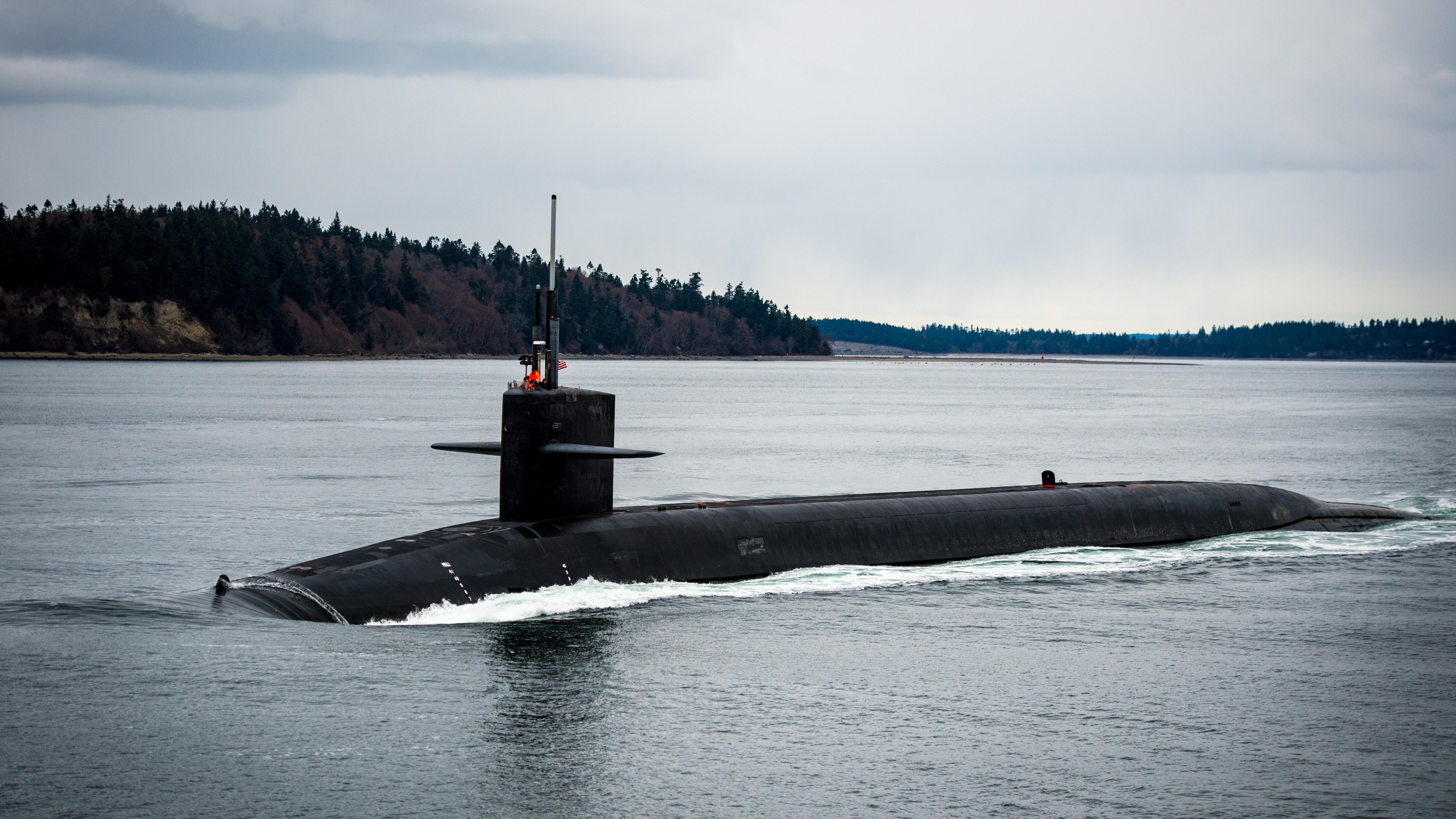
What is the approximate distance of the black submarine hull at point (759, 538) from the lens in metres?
15.3

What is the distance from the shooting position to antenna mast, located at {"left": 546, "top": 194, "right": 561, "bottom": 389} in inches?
636

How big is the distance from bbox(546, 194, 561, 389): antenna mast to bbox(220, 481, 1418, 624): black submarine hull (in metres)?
1.94

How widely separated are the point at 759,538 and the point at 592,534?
2933mm

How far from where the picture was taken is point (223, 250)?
480ft

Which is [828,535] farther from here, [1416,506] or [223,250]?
[223,250]

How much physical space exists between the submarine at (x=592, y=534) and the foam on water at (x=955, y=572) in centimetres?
13

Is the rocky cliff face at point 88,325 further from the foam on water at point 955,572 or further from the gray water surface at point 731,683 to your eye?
the foam on water at point 955,572

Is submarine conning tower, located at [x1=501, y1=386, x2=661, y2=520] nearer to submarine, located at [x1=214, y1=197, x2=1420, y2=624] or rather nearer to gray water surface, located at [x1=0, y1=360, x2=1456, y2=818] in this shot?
submarine, located at [x1=214, y1=197, x2=1420, y2=624]

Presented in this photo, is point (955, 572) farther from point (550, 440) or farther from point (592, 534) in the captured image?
point (550, 440)

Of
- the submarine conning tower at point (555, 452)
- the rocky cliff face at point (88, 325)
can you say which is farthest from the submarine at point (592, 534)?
the rocky cliff face at point (88, 325)

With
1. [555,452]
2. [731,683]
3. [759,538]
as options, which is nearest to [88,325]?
[759,538]

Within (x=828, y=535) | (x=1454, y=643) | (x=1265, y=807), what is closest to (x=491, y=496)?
Result: (x=828, y=535)

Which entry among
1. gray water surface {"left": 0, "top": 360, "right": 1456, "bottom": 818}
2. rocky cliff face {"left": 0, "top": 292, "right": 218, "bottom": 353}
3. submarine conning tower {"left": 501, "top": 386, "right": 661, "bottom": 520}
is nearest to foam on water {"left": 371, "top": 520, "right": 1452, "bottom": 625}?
gray water surface {"left": 0, "top": 360, "right": 1456, "bottom": 818}

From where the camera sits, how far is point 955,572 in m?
19.9
